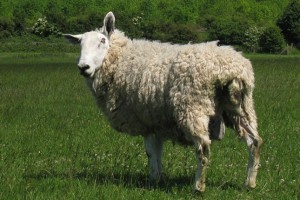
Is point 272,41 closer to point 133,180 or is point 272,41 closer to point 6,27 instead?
point 6,27

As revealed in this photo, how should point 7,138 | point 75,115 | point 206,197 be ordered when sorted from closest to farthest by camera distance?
point 206,197 < point 7,138 < point 75,115

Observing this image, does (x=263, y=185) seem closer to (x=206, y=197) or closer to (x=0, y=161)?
(x=206, y=197)

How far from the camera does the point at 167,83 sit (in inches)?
261

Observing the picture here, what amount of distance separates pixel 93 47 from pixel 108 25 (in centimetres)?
50

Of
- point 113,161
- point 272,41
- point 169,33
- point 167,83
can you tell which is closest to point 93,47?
point 167,83

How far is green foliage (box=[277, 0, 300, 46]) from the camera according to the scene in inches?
4070

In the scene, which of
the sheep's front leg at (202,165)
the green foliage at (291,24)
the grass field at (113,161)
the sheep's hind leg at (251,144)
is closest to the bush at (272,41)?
the green foliage at (291,24)

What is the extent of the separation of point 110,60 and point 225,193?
2237 mm

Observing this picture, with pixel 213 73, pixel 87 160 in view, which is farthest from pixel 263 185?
pixel 87 160

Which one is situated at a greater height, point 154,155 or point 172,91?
point 172,91

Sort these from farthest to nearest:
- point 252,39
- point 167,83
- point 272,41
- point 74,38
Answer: point 252,39 < point 272,41 < point 74,38 < point 167,83

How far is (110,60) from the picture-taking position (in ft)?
24.6

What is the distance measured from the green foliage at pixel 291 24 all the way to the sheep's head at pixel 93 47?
96.9m

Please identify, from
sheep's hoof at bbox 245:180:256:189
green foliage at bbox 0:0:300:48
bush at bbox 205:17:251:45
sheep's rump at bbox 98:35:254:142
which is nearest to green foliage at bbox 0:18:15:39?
green foliage at bbox 0:0:300:48
